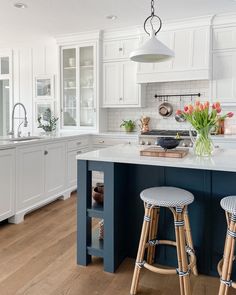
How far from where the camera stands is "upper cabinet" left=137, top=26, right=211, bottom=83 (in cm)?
447

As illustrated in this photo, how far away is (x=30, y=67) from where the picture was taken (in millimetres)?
6145

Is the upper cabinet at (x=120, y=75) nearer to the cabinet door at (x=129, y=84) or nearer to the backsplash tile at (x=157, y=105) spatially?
the cabinet door at (x=129, y=84)

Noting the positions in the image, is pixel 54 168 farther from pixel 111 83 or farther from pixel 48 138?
pixel 111 83

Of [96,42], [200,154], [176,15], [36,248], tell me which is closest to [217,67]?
[176,15]

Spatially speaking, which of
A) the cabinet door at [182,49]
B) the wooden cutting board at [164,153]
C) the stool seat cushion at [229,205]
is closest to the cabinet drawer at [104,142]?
the cabinet door at [182,49]

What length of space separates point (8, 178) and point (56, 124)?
274cm

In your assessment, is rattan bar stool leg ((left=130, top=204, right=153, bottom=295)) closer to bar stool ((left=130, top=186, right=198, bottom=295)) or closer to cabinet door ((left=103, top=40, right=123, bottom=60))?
bar stool ((left=130, top=186, right=198, bottom=295))

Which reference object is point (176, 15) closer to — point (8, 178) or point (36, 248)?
point (8, 178)

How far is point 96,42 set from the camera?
17.0 feet

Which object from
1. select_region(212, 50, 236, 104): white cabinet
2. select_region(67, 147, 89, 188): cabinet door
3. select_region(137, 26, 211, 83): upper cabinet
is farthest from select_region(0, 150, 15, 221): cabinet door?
select_region(212, 50, 236, 104): white cabinet

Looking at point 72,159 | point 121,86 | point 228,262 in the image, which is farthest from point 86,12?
point 228,262

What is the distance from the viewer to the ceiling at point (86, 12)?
3939 millimetres

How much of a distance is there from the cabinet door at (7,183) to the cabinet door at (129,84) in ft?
7.99

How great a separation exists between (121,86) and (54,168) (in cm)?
193
